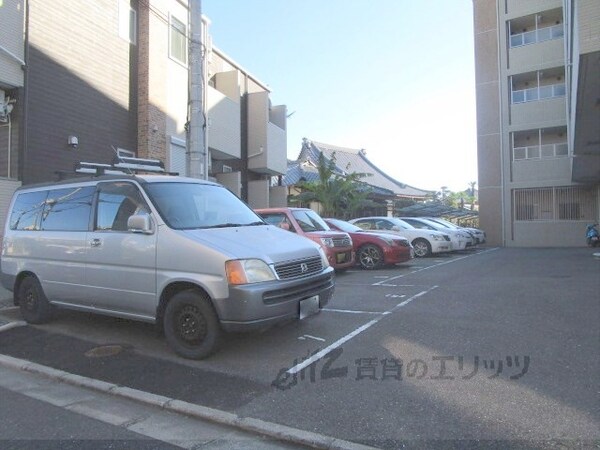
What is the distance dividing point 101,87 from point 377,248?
28.4 ft

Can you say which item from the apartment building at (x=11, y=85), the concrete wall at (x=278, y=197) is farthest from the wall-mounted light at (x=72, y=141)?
the concrete wall at (x=278, y=197)

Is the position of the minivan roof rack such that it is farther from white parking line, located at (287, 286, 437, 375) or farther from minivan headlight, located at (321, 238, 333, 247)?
minivan headlight, located at (321, 238, 333, 247)

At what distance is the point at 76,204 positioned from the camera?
6.52 m

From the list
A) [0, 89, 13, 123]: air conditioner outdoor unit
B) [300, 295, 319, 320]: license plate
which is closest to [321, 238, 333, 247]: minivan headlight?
[300, 295, 319, 320]: license plate

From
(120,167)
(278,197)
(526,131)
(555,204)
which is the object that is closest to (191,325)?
(120,167)

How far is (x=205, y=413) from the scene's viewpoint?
4031 millimetres

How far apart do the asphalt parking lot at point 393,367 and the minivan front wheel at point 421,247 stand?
29.4 feet

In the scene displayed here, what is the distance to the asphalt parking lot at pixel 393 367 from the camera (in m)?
3.75

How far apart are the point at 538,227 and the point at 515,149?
441 centimetres

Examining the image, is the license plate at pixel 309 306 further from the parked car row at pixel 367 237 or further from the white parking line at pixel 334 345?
the parked car row at pixel 367 237

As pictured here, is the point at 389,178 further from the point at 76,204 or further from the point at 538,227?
the point at 76,204

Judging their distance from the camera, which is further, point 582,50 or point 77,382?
point 582,50

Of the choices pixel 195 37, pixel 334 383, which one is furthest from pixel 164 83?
pixel 334 383

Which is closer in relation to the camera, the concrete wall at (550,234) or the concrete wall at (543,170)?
the concrete wall at (550,234)
